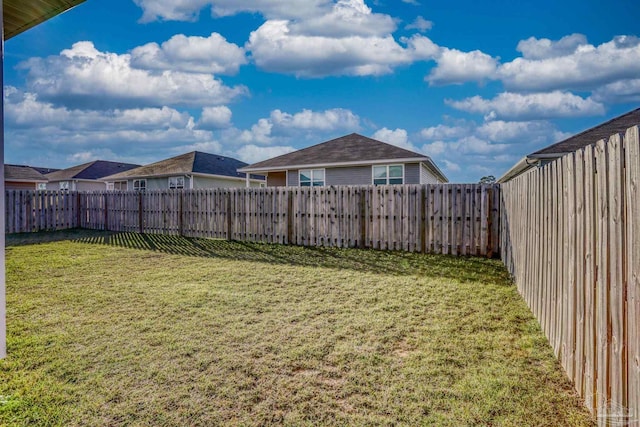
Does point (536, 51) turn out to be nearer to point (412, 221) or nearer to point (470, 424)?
point (412, 221)

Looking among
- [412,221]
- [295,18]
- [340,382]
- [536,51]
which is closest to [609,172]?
[340,382]

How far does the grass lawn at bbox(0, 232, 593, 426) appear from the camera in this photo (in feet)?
8.13

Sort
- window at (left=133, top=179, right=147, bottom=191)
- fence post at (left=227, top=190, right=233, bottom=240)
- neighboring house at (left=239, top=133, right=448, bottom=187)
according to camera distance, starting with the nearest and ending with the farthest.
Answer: fence post at (left=227, top=190, right=233, bottom=240), neighboring house at (left=239, top=133, right=448, bottom=187), window at (left=133, top=179, right=147, bottom=191)

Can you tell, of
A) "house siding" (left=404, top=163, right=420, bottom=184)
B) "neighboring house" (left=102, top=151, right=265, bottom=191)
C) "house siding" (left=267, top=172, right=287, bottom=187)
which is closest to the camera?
"house siding" (left=404, top=163, right=420, bottom=184)

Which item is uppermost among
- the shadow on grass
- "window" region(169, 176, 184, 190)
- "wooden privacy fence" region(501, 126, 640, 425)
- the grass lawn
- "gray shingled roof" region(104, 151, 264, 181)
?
"gray shingled roof" region(104, 151, 264, 181)

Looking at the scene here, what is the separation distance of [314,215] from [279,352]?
7045 mm

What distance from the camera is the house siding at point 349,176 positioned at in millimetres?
17906

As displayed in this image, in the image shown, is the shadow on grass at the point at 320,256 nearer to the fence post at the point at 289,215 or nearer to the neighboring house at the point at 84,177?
the fence post at the point at 289,215

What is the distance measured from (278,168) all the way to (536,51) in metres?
13.9

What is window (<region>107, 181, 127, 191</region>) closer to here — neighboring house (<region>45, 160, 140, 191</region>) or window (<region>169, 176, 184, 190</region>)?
neighboring house (<region>45, 160, 140, 191</region>)

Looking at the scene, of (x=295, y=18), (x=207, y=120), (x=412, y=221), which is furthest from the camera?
(x=207, y=120)

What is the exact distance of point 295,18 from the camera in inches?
515

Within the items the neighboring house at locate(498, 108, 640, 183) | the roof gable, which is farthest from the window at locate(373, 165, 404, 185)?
the roof gable

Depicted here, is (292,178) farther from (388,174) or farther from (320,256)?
(320,256)
